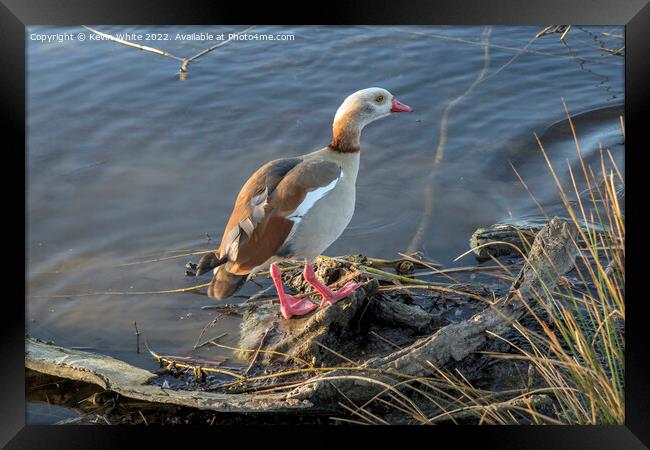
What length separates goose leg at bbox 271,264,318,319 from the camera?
4883 millimetres

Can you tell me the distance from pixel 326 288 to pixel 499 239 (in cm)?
103

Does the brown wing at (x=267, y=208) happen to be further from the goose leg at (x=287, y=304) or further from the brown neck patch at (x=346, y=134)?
the goose leg at (x=287, y=304)

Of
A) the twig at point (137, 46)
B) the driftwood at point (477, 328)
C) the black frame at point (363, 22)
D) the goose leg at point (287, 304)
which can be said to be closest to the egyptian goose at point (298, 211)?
the goose leg at point (287, 304)

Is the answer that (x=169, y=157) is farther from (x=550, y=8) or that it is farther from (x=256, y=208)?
(x=550, y=8)

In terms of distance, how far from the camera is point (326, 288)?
484cm

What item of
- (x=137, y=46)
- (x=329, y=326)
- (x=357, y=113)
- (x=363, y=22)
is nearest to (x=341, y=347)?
(x=329, y=326)

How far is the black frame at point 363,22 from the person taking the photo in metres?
4.73

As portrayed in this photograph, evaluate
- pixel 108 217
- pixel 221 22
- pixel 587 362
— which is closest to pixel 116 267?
pixel 108 217

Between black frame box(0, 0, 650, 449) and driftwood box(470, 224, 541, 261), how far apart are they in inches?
21.9

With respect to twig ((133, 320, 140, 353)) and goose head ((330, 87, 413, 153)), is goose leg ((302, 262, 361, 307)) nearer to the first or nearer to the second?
goose head ((330, 87, 413, 153))

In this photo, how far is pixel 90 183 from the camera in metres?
5.00

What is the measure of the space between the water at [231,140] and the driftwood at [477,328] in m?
0.39

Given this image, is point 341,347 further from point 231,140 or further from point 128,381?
point 231,140

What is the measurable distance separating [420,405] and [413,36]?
2015mm
